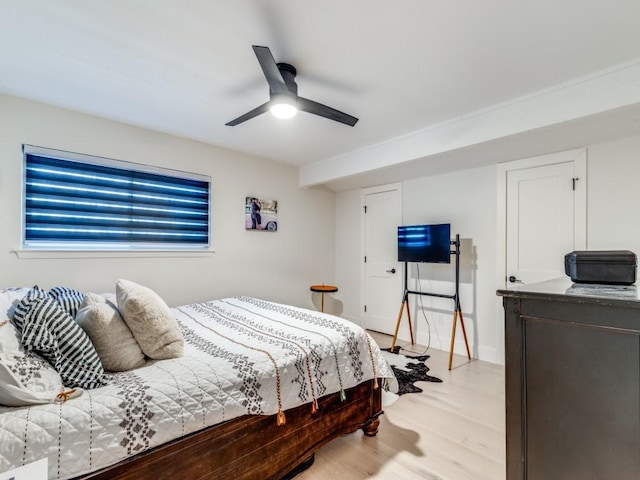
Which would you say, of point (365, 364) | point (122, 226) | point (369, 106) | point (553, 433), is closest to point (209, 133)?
point (122, 226)

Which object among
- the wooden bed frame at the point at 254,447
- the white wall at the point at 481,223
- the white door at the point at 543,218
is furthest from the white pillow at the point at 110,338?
the white door at the point at 543,218

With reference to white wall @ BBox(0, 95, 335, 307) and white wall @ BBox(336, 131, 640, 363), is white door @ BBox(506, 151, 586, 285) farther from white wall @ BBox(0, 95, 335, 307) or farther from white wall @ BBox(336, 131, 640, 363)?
white wall @ BBox(0, 95, 335, 307)

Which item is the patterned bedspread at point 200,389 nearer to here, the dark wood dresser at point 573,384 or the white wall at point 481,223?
the dark wood dresser at point 573,384

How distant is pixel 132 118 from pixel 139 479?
9.58 feet

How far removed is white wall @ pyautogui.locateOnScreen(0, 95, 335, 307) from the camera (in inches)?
98.8

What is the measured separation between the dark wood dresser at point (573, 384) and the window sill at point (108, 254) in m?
3.14

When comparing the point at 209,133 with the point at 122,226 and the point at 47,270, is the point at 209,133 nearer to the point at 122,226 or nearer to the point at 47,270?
the point at 122,226

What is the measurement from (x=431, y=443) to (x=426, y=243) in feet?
7.00

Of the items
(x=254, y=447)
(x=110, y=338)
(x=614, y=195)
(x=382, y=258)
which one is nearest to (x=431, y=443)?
(x=254, y=447)

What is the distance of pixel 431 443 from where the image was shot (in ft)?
6.66

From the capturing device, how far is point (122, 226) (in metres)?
3.06

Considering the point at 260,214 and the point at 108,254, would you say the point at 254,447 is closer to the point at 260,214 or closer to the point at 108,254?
the point at 108,254

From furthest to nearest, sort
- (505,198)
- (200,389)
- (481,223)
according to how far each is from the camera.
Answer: (481,223) → (505,198) → (200,389)

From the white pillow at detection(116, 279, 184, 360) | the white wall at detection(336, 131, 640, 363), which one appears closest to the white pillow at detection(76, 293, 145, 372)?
the white pillow at detection(116, 279, 184, 360)
